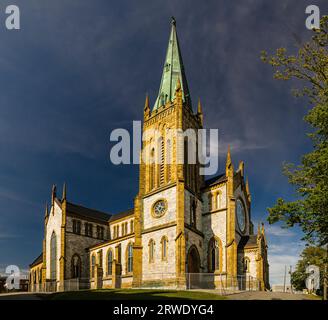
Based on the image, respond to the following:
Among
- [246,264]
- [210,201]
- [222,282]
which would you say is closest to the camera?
[222,282]

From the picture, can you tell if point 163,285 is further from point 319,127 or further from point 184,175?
point 319,127

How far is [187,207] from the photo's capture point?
42906 mm

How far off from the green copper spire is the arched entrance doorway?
19812 mm

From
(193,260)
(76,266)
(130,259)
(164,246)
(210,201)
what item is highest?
(210,201)

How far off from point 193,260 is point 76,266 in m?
23.5

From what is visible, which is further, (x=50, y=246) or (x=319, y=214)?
(x=50, y=246)

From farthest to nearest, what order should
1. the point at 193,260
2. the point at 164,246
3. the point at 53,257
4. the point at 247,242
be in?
1. the point at 53,257
2. the point at 247,242
3. the point at 193,260
4. the point at 164,246

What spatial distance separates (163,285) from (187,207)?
917cm

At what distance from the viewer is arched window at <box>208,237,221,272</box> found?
4328 centimetres

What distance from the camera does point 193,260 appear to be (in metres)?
42.9

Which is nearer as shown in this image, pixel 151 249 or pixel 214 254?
pixel 151 249

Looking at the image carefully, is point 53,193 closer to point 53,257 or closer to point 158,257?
point 53,257

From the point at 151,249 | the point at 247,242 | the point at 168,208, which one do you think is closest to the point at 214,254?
the point at 247,242
